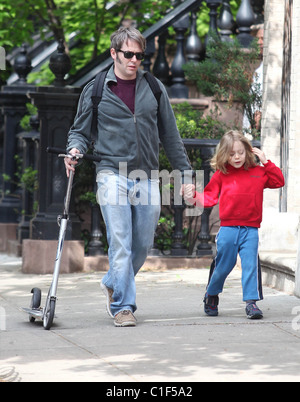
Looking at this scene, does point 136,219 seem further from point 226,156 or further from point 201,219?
point 201,219

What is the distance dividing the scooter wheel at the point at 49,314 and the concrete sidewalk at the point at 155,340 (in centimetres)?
6

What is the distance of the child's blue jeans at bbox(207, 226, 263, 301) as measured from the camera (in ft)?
22.9

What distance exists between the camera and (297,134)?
9211mm

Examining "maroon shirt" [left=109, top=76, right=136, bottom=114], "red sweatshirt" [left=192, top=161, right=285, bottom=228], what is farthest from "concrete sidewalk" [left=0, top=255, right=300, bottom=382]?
"maroon shirt" [left=109, top=76, right=136, bottom=114]

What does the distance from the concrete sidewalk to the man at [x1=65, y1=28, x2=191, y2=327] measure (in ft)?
1.44

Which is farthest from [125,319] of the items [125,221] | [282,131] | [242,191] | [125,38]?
[282,131]

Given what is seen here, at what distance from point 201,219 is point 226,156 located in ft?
10.8

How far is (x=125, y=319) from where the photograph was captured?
6.59 meters

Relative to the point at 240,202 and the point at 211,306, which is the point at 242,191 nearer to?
the point at 240,202

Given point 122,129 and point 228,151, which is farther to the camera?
point 228,151

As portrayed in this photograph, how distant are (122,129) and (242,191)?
3.32ft

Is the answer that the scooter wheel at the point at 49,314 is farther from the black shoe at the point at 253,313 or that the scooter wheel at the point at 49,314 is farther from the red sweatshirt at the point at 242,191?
the black shoe at the point at 253,313

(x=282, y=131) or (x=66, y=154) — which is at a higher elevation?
(x=282, y=131)

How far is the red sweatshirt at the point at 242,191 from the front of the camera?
697cm
